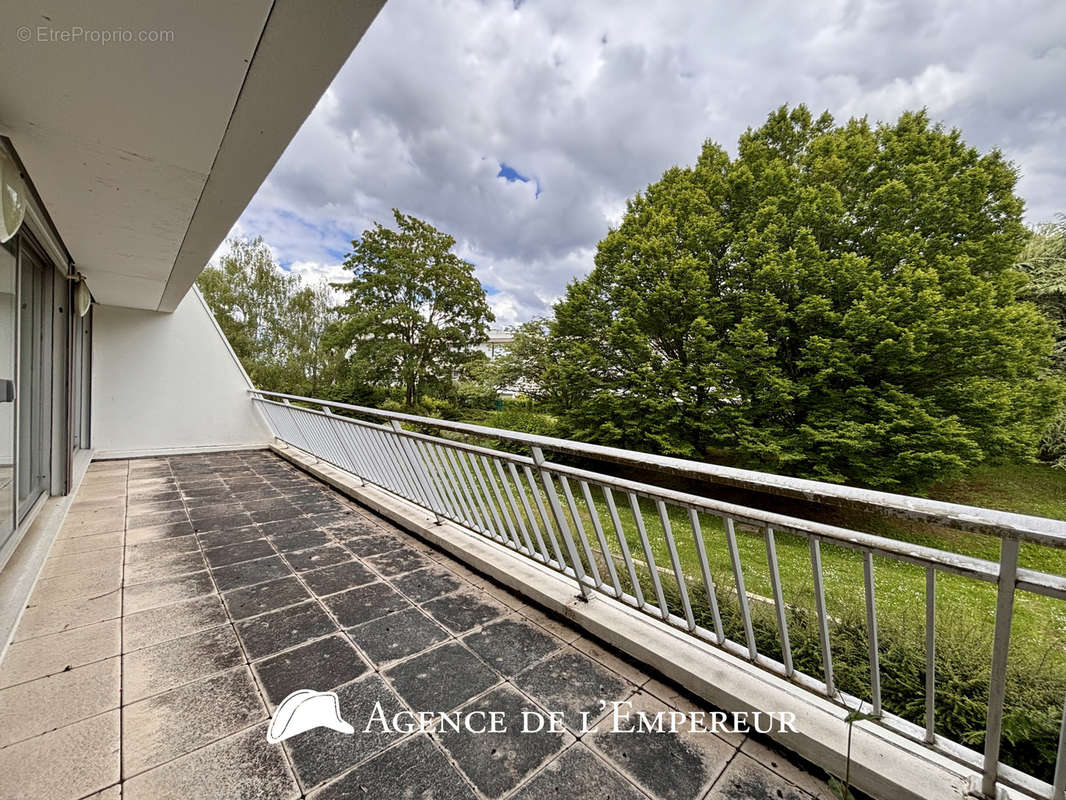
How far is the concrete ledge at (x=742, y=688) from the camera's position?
1037 mm

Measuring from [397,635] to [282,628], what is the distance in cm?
55

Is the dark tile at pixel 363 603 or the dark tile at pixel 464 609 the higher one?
the dark tile at pixel 363 603

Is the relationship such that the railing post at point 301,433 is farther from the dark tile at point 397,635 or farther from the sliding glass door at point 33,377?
the dark tile at point 397,635

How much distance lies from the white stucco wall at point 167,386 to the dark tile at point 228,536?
170 inches

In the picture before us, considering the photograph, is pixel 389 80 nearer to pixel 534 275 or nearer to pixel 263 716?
pixel 263 716

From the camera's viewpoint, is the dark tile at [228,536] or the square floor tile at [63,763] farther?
the dark tile at [228,536]

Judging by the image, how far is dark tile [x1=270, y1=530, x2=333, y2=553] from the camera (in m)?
2.74

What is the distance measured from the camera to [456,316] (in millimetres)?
16234

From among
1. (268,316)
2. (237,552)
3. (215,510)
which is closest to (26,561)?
(237,552)

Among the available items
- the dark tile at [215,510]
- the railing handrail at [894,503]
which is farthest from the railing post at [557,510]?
the dark tile at [215,510]

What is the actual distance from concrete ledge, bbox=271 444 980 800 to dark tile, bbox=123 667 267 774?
1.19 m

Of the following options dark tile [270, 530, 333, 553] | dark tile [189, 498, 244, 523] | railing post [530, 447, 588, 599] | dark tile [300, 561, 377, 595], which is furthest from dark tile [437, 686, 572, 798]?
dark tile [189, 498, 244, 523]

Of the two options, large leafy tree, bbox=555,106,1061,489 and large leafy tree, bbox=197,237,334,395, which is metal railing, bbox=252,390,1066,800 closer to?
large leafy tree, bbox=555,106,1061,489

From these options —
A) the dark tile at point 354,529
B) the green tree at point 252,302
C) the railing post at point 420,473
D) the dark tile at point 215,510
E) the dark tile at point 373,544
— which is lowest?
the dark tile at point 373,544
